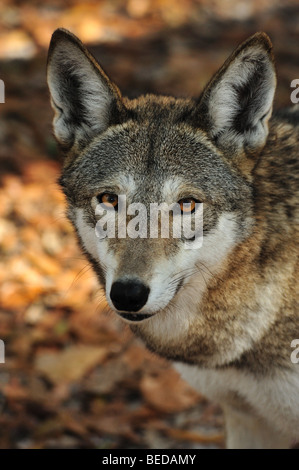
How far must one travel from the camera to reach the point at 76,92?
14.0 feet

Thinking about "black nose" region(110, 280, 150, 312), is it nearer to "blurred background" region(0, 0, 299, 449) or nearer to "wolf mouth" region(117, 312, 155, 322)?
"wolf mouth" region(117, 312, 155, 322)

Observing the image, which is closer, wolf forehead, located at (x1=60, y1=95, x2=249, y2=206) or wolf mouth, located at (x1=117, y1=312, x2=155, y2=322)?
wolf mouth, located at (x1=117, y1=312, x2=155, y2=322)

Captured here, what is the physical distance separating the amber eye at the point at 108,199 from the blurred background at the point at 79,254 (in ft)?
2.96

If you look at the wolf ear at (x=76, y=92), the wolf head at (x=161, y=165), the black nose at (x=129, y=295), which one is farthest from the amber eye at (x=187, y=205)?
the wolf ear at (x=76, y=92)

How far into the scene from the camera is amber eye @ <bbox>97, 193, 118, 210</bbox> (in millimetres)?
3900

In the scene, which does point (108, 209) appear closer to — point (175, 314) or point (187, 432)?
Result: point (175, 314)

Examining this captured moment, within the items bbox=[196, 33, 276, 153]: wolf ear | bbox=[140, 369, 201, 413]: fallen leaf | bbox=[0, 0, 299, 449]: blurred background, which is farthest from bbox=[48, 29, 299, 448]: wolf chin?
bbox=[140, 369, 201, 413]: fallen leaf

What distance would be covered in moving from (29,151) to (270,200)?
15.7 feet

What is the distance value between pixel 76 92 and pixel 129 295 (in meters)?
1.55

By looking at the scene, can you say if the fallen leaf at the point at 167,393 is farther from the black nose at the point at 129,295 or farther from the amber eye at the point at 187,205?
the amber eye at the point at 187,205

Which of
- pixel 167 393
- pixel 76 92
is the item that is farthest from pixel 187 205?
pixel 167 393

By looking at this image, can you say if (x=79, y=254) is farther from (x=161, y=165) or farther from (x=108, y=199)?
(x=161, y=165)

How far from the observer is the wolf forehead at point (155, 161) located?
12.7ft

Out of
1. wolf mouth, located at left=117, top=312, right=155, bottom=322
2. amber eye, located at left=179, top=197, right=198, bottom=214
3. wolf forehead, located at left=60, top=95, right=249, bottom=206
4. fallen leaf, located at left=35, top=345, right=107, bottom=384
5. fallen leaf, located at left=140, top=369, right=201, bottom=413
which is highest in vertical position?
wolf forehead, located at left=60, top=95, right=249, bottom=206
